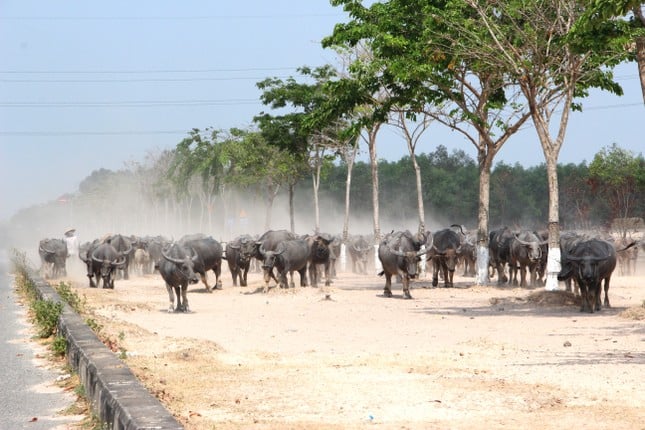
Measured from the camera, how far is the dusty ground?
9.05 metres

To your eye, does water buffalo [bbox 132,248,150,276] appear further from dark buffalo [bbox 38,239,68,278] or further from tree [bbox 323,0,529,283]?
tree [bbox 323,0,529,283]

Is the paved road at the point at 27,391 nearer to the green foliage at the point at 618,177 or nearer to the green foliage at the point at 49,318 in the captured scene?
the green foliage at the point at 49,318

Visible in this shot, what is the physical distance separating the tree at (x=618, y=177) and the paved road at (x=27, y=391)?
51.1 metres

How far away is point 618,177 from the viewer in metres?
62.9

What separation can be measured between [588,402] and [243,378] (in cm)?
377

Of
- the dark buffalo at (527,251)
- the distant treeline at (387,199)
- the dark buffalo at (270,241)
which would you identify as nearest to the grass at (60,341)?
the dark buffalo at (270,241)

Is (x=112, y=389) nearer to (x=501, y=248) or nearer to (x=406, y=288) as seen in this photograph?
(x=406, y=288)

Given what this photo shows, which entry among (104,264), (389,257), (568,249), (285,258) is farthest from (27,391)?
(104,264)

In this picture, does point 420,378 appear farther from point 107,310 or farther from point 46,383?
point 107,310

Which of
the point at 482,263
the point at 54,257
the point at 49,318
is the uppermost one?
the point at 54,257

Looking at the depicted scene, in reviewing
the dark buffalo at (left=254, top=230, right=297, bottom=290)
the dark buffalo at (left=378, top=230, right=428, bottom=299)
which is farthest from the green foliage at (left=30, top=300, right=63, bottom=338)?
the dark buffalo at (left=254, top=230, right=297, bottom=290)

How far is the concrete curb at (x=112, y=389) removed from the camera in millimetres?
7439

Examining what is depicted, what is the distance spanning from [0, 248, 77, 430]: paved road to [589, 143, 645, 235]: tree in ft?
168

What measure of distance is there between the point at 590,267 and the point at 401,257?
688cm
